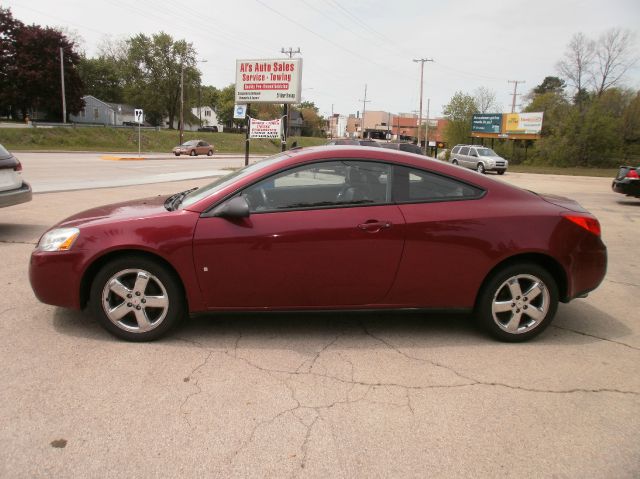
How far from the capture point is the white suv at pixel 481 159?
32062mm

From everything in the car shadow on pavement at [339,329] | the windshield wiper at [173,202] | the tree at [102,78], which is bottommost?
the car shadow on pavement at [339,329]

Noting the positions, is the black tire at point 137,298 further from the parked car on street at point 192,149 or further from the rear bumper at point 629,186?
the parked car on street at point 192,149

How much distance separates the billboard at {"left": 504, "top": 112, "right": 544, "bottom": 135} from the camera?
48.2 metres

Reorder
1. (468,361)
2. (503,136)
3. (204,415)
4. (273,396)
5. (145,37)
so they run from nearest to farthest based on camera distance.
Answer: (204,415) < (273,396) < (468,361) < (503,136) < (145,37)

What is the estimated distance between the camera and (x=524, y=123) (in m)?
48.9

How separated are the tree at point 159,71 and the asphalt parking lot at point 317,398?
275 feet

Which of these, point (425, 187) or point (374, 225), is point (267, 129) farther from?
point (374, 225)

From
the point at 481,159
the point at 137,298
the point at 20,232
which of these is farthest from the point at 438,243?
the point at 481,159

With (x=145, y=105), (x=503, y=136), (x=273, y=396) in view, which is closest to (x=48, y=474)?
(x=273, y=396)

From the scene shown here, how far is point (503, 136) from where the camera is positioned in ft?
164

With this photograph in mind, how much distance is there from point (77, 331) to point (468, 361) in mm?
3037

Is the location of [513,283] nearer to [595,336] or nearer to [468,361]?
[468,361]

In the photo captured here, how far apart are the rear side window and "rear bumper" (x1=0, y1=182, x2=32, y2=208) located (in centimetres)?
595

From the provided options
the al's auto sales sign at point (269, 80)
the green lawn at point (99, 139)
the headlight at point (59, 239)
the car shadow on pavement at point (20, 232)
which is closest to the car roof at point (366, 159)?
the headlight at point (59, 239)
